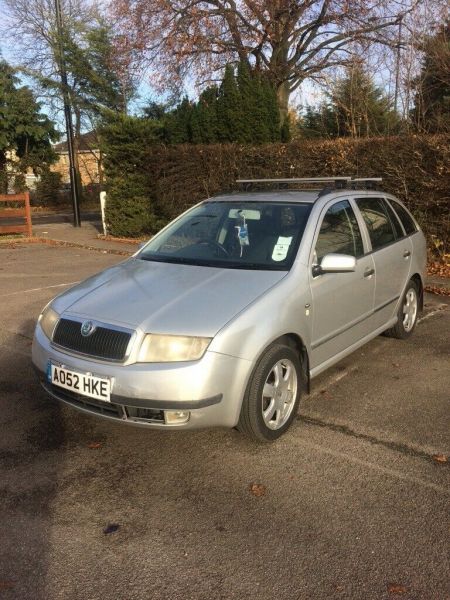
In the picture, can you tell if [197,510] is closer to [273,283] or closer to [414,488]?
[414,488]

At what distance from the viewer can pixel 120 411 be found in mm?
3254

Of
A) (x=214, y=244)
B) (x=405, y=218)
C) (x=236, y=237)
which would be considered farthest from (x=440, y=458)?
(x=405, y=218)

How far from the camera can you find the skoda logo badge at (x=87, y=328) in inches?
133

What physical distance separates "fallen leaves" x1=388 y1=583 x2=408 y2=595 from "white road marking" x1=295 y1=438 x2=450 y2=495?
2.72 feet

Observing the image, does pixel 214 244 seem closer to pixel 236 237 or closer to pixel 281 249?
pixel 236 237

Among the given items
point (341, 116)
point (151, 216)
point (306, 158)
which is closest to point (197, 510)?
point (306, 158)

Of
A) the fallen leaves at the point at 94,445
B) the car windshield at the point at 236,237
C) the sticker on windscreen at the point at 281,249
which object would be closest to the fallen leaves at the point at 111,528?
the fallen leaves at the point at 94,445

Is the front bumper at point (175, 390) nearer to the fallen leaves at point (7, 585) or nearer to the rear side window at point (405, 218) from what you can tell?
the fallen leaves at point (7, 585)

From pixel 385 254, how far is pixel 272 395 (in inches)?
81.7

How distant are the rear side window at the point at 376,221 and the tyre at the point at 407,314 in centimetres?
68

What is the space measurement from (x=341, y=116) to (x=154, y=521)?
1495 cm

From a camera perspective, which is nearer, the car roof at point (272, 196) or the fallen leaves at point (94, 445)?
the fallen leaves at point (94, 445)

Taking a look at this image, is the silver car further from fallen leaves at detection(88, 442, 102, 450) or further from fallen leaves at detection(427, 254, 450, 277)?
fallen leaves at detection(427, 254, 450, 277)

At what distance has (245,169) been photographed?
12.0m
